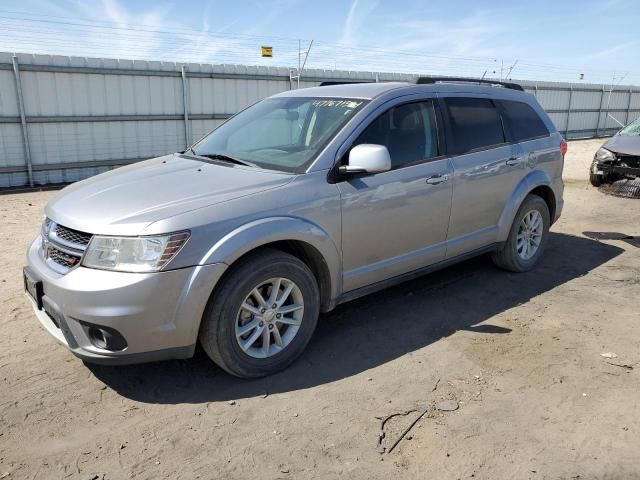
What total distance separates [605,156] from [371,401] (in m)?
8.82

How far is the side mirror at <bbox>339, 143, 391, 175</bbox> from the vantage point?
3.63 m

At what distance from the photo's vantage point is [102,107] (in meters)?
11.5

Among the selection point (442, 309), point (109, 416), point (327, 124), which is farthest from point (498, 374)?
point (109, 416)

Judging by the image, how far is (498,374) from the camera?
11.8 ft

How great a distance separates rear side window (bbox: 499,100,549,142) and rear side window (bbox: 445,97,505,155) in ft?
0.65

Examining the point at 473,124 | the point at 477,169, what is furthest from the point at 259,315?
the point at 473,124

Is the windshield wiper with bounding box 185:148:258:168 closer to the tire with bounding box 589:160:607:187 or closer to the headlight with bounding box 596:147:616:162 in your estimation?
the headlight with bounding box 596:147:616:162

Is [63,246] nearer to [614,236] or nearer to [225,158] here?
[225,158]

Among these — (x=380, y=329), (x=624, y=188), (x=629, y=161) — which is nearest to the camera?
(x=380, y=329)

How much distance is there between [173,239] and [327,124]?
1573 mm

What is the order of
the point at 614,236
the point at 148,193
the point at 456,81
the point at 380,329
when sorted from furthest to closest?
the point at 614,236 < the point at 456,81 < the point at 380,329 < the point at 148,193

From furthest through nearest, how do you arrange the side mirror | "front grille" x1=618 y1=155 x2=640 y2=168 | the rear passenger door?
1. "front grille" x1=618 y1=155 x2=640 y2=168
2. the rear passenger door
3. the side mirror

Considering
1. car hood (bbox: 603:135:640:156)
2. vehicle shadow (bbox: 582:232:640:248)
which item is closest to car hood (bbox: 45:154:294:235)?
vehicle shadow (bbox: 582:232:640:248)

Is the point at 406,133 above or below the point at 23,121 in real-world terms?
above
